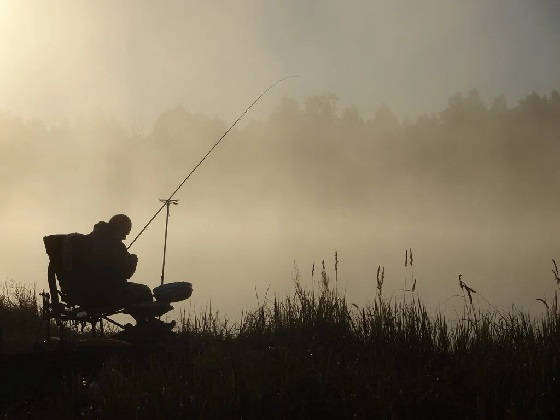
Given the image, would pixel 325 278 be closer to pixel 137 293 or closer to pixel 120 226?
pixel 137 293

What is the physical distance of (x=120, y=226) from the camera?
24.0 feet

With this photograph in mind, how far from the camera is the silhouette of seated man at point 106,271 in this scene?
7.10 meters

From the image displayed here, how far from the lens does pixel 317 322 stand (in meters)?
8.36

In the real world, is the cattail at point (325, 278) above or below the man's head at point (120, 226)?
below

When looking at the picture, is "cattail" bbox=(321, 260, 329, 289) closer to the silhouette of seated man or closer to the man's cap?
the silhouette of seated man

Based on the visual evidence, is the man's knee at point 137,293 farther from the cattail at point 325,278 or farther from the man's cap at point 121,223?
the cattail at point 325,278

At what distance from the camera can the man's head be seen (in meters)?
7.29

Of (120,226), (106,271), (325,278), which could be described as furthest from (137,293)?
(325,278)

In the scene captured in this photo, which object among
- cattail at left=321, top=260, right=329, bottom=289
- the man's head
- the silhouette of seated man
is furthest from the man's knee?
cattail at left=321, top=260, right=329, bottom=289

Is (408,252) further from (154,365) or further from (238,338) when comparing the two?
(154,365)

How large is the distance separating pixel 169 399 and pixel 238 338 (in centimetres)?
350

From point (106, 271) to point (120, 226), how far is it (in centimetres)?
51

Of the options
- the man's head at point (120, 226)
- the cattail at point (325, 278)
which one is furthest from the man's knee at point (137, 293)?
the cattail at point (325, 278)

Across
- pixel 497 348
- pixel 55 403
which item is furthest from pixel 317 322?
pixel 55 403
